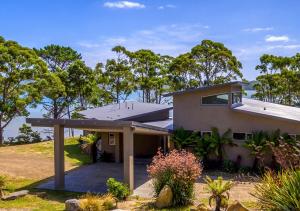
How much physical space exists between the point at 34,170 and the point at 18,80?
13485mm

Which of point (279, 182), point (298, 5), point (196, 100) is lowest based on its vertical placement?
point (279, 182)

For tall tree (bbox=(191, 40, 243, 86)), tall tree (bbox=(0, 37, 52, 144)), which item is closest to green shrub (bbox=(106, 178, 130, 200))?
tall tree (bbox=(0, 37, 52, 144))

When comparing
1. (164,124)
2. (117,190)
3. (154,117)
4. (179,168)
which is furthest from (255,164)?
(117,190)

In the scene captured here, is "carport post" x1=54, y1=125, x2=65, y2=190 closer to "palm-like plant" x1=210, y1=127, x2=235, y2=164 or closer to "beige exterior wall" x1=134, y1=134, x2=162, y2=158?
"palm-like plant" x1=210, y1=127, x2=235, y2=164

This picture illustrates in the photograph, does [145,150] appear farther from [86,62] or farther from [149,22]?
[86,62]

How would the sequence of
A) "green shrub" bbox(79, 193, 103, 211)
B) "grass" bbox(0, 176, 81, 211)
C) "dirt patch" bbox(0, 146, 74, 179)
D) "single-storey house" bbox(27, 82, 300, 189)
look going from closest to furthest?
"green shrub" bbox(79, 193, 103, 211) → "grass" bbox(0, 176, 81, 211) → "single-storey house" bbox(27, 82, 300, 189) → "dirt patch" bbox(0, 146, 74, 179)

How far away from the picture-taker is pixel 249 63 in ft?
144

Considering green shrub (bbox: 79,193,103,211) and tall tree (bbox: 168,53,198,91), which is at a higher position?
tall tree (bbox: 168,53,198,91)

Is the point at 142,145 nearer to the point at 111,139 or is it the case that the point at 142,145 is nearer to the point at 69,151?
the point at 111,139

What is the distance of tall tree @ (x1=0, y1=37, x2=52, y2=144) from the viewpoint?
32.8m

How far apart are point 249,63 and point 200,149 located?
2397cm

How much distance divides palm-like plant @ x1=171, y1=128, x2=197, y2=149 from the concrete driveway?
2.64 meters

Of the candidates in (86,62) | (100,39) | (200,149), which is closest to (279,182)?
(200,149)

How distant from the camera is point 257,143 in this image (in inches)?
840
